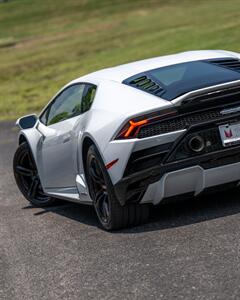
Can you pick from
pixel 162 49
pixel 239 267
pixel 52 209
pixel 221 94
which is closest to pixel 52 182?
pixel 52 209

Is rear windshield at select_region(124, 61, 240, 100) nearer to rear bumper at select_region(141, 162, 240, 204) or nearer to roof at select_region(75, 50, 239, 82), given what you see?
roof at select_region(75, 50, 239, 82)

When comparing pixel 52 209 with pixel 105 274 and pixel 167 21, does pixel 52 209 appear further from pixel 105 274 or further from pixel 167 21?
pixel 167 21

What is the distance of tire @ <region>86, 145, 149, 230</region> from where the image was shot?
6.14 meters

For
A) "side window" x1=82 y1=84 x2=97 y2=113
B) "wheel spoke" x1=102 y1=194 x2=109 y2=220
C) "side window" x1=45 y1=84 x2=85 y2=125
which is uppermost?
"side window" x1=82 y1=84 x2=97 y2=113

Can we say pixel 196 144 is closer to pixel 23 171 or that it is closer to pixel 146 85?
pixel 146 85

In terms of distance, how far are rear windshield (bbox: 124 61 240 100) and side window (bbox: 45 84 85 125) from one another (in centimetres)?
70

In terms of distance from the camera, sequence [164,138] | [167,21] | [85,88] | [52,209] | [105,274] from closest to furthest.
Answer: [105,274] → [164,138] → [85,88] → [52,209] → [167,21]

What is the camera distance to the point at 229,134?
5.95 meters

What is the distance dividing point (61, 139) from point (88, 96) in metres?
0.51

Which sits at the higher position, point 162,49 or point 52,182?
point 52,182

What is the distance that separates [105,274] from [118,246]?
69 cm

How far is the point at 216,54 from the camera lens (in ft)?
23.3

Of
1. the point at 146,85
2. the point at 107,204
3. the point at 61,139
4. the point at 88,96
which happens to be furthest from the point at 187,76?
the point at 61,139

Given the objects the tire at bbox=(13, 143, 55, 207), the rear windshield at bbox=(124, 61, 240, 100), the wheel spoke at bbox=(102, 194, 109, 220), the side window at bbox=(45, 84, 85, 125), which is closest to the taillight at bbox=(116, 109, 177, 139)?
the rear windshield at bbox=(124, 61, 240, 100)
